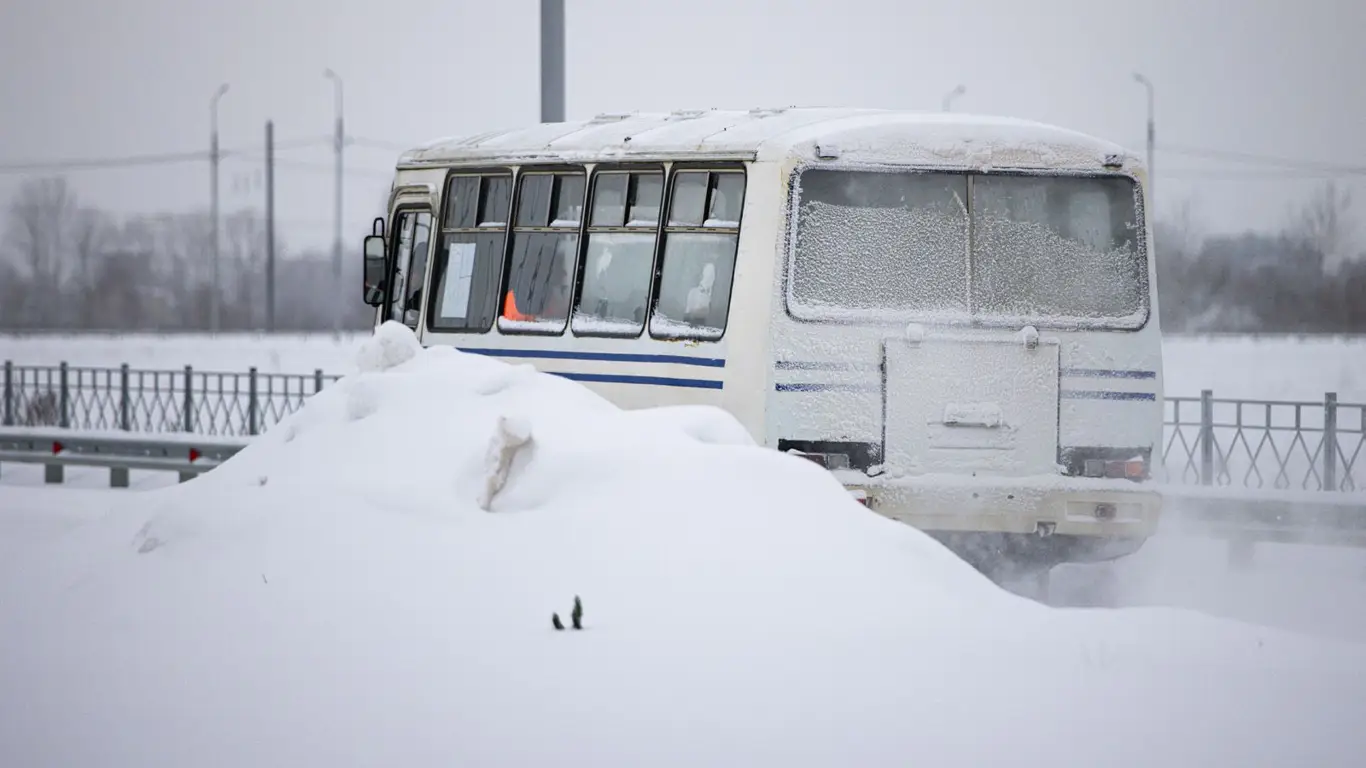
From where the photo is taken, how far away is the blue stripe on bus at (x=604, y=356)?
37.6 feet

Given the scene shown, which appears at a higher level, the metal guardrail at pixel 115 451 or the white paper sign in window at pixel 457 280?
the white paper sign in window at pixel 457 280

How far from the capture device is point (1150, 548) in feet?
50.8

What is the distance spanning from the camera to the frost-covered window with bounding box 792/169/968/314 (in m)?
11.0

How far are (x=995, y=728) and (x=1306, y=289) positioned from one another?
106 feet

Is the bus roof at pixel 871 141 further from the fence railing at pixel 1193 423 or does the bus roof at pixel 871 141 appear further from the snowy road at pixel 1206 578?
the snowy road at pixel 1206 578

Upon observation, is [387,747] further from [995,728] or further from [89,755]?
[995,728]

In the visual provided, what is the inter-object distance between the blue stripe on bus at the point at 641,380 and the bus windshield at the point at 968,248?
81 centimetres

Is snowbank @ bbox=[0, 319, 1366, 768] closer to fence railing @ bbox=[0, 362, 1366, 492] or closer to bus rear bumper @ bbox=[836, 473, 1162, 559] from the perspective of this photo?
bus rear bumper @ bbox=[836, 473, 1162, 559]

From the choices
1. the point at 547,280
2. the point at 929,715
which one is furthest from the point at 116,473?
the point at 929,715

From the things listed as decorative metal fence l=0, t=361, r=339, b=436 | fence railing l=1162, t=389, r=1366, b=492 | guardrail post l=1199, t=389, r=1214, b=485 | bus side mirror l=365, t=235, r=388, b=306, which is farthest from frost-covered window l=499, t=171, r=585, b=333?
guardrail post l=1199, t=389, r=1214, b=485

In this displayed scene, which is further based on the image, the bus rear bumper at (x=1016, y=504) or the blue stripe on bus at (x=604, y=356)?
the blue stripe on bus at (x=604, y=356)

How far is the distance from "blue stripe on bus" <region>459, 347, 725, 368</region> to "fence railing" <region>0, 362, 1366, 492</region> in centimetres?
281

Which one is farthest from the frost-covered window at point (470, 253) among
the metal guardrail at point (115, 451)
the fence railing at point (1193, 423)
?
the fence railing at point (1193, 423)

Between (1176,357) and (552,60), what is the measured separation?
2964cm
